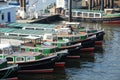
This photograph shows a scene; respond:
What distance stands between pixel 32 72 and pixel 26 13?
46728 millimetres

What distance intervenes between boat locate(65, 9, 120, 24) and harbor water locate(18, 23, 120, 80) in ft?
86.5

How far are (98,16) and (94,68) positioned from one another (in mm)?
42076

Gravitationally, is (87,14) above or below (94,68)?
above

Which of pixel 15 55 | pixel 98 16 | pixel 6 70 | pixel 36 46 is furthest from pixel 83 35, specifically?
pixel 98 16

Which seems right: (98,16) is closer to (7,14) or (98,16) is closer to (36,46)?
(7,14)

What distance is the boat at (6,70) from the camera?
4497cm

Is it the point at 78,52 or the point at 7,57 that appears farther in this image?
the point at 78,52

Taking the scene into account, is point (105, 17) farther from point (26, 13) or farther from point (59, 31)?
point (59, 31)

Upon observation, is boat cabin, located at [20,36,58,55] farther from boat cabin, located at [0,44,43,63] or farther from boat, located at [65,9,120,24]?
boat, located at [65,9,120,24]

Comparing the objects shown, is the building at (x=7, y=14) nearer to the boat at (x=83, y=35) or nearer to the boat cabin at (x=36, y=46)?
the boat at (x=83, y=35)

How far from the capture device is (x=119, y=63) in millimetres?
57125

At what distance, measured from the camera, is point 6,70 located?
4500cm

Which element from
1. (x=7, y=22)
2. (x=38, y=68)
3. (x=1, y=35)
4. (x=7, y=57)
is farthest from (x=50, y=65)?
(x=7, y=22)

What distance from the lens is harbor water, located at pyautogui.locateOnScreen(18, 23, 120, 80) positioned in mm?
50219
